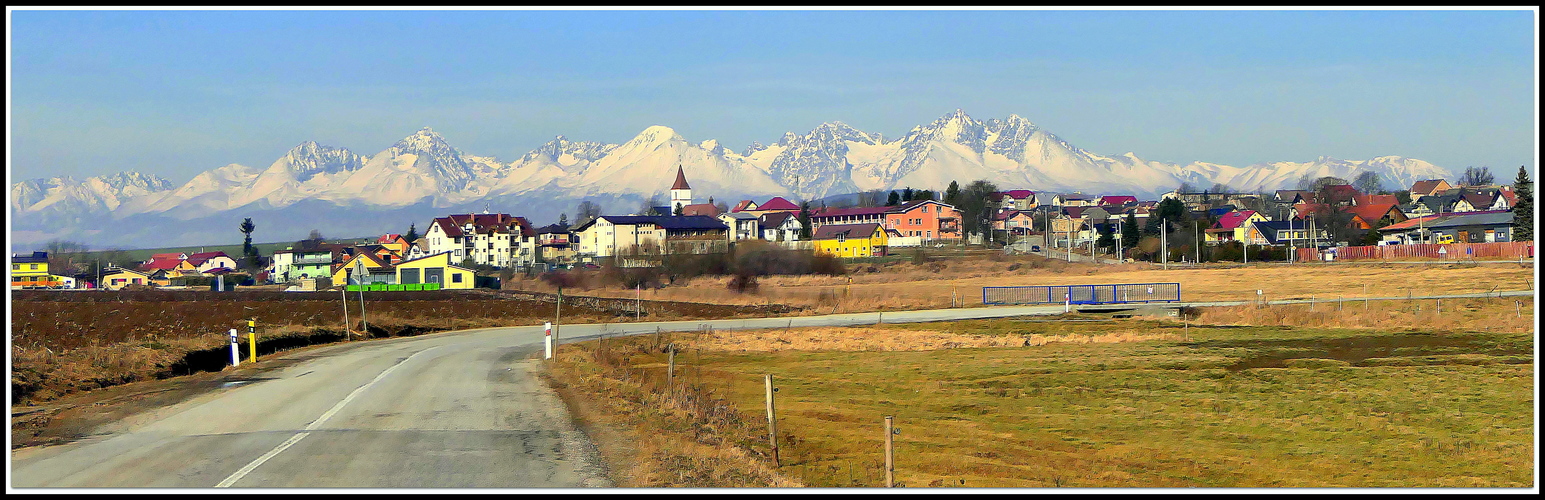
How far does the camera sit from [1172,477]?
55.2 ft

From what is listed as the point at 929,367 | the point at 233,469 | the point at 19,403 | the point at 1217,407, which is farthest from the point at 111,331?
the point at 1217,407

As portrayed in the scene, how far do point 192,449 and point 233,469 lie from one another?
85.5 inches

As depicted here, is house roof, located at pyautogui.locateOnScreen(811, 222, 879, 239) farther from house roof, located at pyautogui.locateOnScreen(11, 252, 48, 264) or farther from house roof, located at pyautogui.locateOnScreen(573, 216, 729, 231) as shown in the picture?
house roof, located at pyautogui.locateOnScreen(11, 252, 48, 264)

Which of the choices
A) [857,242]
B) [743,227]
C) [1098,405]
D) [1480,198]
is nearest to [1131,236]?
[857,242]

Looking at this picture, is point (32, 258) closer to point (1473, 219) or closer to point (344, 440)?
point (344, 440)

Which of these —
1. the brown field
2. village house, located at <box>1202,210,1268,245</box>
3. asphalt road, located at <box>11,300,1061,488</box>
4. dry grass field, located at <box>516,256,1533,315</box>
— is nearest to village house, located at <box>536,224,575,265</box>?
dry grass field, located at <box>516,256,1533,315</box>

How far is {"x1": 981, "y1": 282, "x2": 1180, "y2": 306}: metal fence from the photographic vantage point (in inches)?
2192

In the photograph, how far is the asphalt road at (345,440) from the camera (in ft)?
42.1

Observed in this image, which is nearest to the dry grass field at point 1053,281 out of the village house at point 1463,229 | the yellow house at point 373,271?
the yellow house at point 373,271

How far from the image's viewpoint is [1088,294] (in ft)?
193

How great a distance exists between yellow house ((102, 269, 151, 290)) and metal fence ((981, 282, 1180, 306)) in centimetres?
12556

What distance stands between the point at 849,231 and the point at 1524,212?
253ft

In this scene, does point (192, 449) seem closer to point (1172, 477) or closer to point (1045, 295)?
point (1172, 477)

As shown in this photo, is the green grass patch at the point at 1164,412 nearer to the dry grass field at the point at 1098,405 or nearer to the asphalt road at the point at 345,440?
the dry grass field at the point at 1098,405
